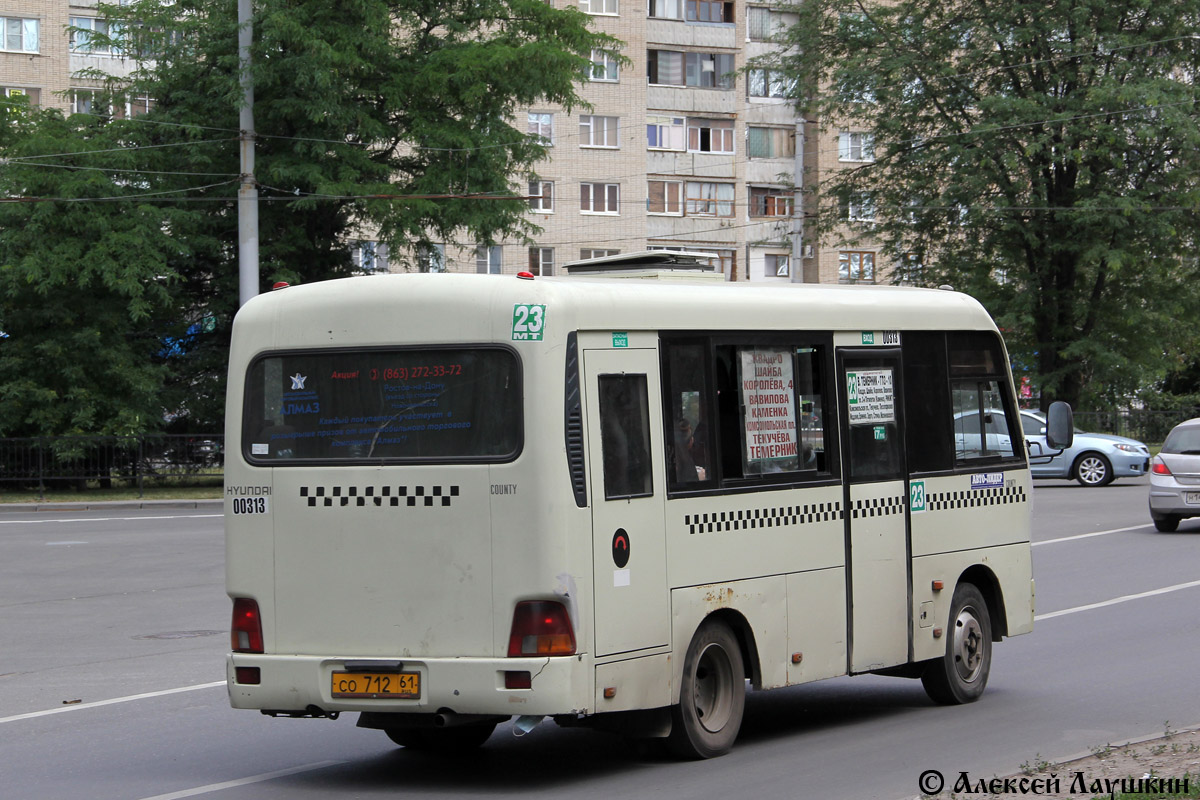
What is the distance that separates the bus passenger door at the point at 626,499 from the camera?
312 inches

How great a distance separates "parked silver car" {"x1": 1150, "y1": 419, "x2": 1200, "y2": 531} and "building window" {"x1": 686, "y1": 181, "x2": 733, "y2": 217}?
44.5 m

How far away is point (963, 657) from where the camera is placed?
1074cm

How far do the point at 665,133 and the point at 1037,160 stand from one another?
2512 centimetres

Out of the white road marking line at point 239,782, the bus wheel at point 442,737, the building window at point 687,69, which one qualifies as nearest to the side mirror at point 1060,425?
the bus wheel at point 442,737

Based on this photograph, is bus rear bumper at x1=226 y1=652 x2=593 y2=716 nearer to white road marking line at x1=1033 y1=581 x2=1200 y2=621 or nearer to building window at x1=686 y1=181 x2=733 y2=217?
white road marking line at x1=1033 y1=581 x2=1200 y2=621

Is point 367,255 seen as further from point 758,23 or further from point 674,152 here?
point 758,23

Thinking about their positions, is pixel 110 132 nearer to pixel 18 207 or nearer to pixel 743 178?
pixel 18 207

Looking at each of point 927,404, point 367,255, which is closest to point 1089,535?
point 927,404

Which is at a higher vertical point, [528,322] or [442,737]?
[528,322]

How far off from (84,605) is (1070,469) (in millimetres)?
25274

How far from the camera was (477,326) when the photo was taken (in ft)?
26.1

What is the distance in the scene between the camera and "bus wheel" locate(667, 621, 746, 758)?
847 centimetres

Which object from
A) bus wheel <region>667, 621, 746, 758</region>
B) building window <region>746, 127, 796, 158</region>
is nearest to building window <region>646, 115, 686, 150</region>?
building window <region>746, 127, 796, 158</region>

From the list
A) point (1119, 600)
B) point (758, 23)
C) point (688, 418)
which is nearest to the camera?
point (688, 418)
